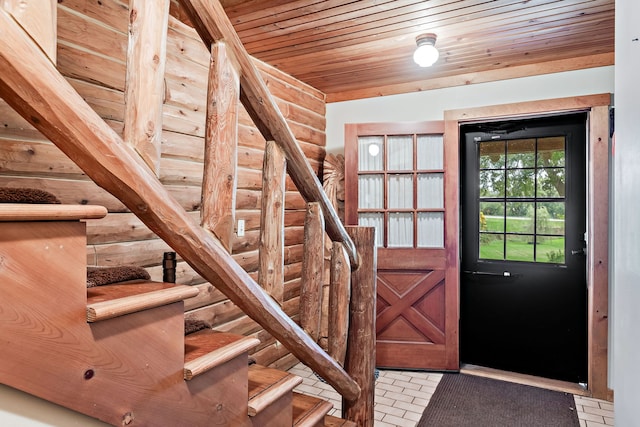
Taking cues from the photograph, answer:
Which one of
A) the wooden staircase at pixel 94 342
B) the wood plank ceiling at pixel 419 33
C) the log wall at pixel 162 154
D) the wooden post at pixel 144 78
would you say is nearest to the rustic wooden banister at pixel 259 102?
the wooden post at pixel 144 78

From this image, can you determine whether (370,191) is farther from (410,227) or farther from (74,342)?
(74,342)

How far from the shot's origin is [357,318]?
1908 mm

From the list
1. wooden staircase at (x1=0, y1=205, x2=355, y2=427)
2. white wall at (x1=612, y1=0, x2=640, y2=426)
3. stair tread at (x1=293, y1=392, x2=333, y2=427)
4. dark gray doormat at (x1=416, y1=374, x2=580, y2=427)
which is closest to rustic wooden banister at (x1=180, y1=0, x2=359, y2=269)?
wooden staircase at (x1=0, y1=205, x2=355, y2=427)

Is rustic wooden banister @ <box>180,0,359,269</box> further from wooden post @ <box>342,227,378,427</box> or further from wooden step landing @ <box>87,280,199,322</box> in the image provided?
wooden step landing @ <box>87,280,199,322</box>

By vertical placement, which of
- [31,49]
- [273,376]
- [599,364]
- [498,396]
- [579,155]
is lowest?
[498,396]

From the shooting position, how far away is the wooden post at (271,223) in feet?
4.48

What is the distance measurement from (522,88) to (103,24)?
9.76 ft

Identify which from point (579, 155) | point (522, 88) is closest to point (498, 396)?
point (579, 155)

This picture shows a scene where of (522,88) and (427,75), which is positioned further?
(427,75)

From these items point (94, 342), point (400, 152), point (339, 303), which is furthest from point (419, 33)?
point (94, 342)

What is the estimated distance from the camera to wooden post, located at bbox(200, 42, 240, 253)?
3.54 ft

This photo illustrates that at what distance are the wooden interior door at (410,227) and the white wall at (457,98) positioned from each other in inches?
9.3

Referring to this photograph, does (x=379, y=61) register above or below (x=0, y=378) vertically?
above

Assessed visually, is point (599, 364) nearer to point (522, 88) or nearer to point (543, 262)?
point (543, 262)
